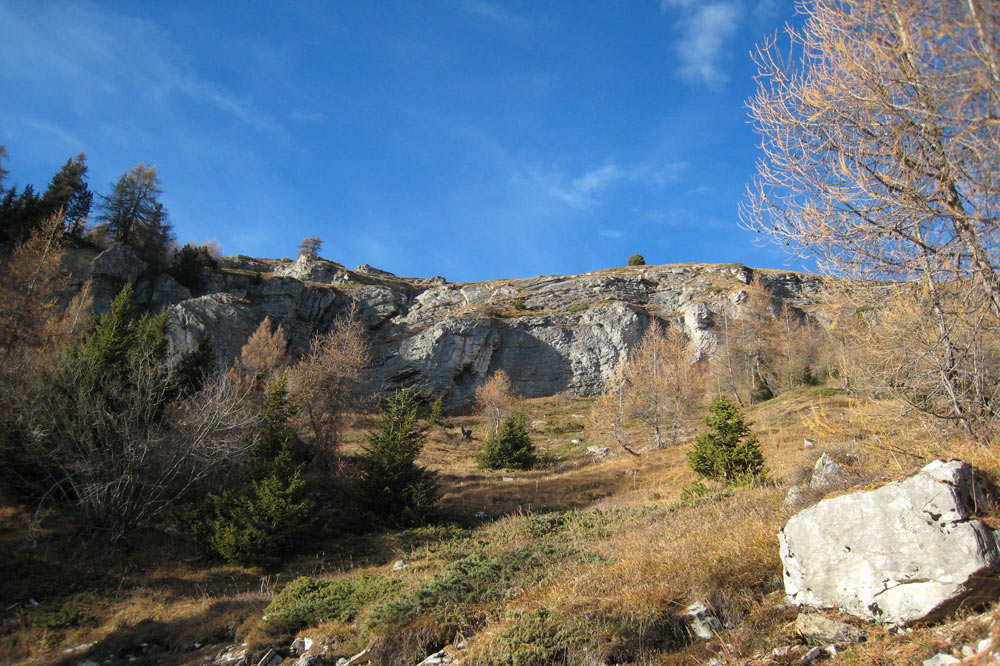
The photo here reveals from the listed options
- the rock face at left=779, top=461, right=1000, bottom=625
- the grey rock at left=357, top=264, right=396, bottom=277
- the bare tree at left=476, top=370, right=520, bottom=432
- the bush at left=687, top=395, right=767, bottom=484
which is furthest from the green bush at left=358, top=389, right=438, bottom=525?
the grey rock at left=357, top=264, right=396, bottom=277

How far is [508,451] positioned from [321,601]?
62.2ft

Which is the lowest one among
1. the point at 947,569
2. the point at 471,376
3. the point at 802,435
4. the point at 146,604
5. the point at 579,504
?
the point at 146,604

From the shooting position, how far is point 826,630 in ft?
15.0

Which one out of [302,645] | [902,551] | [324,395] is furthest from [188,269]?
[902,551]

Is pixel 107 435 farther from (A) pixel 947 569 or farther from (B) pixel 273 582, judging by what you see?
(A) pixel 947 569

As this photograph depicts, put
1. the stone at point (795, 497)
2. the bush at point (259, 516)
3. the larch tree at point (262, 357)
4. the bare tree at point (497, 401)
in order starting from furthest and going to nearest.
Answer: the bare tree at point (497, 401)
the larch tree at point (262, 357)
the bush at point (259, 516)
the stone at point (795, 497)

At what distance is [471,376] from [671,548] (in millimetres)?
48876

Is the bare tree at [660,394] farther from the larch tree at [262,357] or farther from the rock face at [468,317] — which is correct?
the larch tree at [262,357]

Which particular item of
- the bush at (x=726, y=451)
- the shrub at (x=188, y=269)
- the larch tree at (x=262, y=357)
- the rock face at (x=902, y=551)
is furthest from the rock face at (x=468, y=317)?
the rock face at (x=902, y=551)

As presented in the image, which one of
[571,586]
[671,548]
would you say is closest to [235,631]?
[571,586]

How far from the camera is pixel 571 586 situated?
6.66m

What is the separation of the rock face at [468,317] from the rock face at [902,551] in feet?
140

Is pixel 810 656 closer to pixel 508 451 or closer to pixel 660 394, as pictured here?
pixel 508 451

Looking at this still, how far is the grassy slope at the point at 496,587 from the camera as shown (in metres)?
5.29
